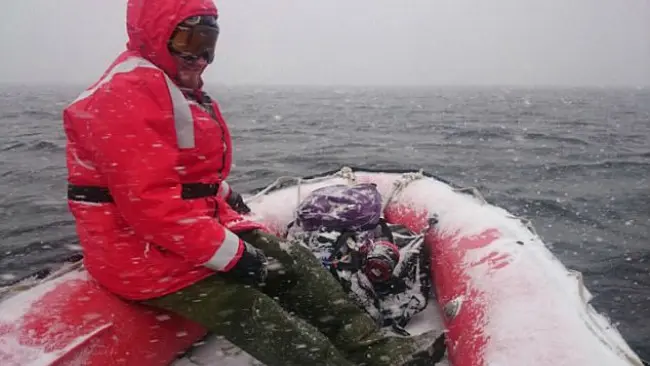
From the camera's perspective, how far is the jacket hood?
1.93 metres

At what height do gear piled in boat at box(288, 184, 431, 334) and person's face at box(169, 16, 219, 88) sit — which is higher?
person's face at box(169, 16, 219, 88)

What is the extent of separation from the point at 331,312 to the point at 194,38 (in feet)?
4.44

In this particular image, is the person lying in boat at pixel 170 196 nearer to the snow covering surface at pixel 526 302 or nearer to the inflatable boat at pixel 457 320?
the inflatable boat at pixel 457 320

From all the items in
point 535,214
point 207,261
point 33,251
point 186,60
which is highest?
point 186,60

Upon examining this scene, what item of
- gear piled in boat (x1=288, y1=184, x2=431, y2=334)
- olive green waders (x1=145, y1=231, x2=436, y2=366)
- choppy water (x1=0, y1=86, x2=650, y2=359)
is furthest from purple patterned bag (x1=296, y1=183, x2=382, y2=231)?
choppy water (x1=0, y1=86, x2=650, y2=359)

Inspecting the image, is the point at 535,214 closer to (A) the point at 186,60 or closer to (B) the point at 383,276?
(B) the point at 383,276

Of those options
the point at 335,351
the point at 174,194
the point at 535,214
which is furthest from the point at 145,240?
the point at 535,214

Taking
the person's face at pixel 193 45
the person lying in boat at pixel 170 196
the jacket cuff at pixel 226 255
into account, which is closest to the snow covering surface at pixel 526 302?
the person lying in boat at pixel 170 196

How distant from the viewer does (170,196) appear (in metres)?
1.91

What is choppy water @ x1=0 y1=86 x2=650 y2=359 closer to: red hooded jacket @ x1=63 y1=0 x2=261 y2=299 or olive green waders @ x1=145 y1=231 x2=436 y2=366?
olive green waders @ x1=145 y1=231 x2=436 y2=366

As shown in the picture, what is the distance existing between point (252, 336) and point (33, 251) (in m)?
4.32

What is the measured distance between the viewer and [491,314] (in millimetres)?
2447

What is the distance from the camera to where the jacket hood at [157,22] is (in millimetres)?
1932

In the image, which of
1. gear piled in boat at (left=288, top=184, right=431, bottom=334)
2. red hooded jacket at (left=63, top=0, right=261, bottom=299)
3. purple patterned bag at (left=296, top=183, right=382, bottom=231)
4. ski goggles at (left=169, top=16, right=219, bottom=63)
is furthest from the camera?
purple patterned bag at (left=296, top=183, right=382, bottom=231)
